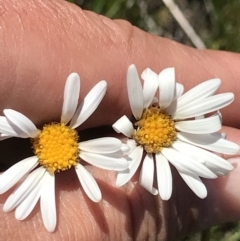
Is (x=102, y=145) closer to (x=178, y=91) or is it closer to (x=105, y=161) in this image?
(x=105, y=161)

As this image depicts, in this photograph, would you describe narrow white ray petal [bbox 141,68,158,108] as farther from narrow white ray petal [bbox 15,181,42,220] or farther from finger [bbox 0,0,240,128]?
narrow white ray petal [bbox 15,181,42,220]

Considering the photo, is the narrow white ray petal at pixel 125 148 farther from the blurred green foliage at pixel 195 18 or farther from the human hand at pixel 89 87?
the blurred green foliage at pixel 195 18

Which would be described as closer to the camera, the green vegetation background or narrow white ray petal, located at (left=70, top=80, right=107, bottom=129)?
narrow white ray petal, located at (left=70, top=80, right=107, bottom=129)

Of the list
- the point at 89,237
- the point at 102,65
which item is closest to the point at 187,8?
the point at 102,65

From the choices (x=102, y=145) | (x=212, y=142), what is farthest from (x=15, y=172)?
(x=212, y=142)

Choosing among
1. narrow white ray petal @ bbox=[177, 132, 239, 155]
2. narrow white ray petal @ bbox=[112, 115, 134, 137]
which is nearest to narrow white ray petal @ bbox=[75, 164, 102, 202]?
narrow white ray petal @ bbox=[112, 115, 134, 137]

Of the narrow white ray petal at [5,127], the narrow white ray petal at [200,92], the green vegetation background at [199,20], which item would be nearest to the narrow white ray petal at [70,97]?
the narrow white ray petal at [5,127]
